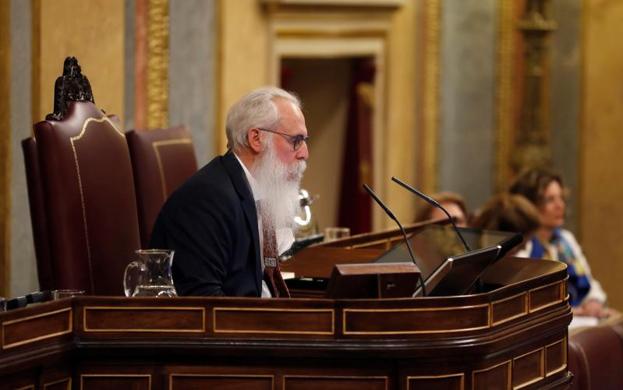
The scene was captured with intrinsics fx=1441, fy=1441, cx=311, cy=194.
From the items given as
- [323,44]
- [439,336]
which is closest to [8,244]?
[439,336]

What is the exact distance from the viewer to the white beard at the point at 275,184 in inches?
173

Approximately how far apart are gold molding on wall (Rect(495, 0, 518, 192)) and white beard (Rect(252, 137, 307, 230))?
5.75 meters

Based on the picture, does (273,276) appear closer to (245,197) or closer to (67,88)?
(245,197)

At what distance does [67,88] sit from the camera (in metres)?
4.60

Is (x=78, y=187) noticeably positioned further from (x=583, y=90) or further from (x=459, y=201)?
Answer: (x=583, y=90)

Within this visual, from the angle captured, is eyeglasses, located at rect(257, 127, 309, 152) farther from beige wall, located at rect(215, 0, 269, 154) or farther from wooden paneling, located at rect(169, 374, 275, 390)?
beige wall, located at rect(215, 0, 269, 154)

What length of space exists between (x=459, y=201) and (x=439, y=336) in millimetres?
3435

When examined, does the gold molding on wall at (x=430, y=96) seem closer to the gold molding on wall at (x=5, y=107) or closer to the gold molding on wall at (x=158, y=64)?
the gold molding on wall at (x=158, y=64)

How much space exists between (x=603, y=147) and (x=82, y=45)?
16.6 ft

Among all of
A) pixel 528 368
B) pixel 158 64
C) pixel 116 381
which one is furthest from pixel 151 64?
pixel 116 381

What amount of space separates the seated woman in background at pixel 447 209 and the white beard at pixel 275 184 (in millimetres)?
2375

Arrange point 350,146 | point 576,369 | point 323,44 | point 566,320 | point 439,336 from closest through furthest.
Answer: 1. point 439,336
2. point 566,320
3. point 576,369
4. point 323,44
5. point 350,146

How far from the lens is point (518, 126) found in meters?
10.2

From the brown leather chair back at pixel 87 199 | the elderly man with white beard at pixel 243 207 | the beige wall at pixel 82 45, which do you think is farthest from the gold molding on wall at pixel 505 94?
the elderly man with white beard at pixel 243 207
